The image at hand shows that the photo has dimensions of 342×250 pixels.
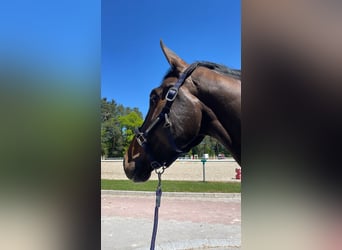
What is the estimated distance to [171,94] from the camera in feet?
5.45

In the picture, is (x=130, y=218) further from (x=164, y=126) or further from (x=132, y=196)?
(x=164, y=126)

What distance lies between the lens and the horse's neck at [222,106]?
62.1 inches

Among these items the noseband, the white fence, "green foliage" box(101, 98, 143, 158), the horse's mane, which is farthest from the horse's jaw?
"green foliage" box(101, 98, 143, 158)

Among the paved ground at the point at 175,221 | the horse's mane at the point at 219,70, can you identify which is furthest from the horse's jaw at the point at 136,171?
the paved ground at the point at 175,221

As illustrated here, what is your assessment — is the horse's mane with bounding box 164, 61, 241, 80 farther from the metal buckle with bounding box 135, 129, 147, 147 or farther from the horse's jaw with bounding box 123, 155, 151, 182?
the horse's jaw with bounding box 123, 155, 151, 182

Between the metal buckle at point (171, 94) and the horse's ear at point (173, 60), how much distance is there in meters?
0.13

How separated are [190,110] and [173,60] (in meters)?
0.32

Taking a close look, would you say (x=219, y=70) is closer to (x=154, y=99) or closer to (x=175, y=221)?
(x=154, y=99)

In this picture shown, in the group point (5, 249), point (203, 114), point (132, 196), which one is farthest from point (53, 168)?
point (132, 196)

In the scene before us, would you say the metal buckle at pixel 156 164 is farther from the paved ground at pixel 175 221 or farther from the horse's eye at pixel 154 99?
the paved ground at pixel 175 221

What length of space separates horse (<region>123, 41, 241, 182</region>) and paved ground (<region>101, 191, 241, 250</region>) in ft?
9.23

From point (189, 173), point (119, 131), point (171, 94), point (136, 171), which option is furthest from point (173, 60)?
point (119, 131)

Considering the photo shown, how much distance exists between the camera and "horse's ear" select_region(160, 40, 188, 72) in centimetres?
170

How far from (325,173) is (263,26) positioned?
1.23ft
